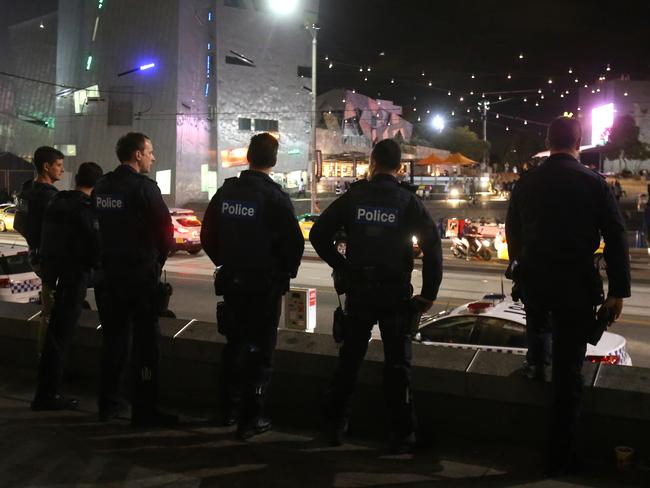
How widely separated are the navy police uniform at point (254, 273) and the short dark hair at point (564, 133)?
60.3 inches

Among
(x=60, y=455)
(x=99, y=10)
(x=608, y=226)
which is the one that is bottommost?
(x=60, y=455)

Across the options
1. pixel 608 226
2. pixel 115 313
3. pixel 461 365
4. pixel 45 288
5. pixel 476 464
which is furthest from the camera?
pixel 45 288

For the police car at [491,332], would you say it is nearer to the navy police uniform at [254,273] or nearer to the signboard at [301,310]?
the signboard at [301,310]

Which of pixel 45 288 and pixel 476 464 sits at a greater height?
pixel 45 288

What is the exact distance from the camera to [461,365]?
13.0 ft

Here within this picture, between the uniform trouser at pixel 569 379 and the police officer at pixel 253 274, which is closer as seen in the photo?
the uniform trouser at pixel 569 379

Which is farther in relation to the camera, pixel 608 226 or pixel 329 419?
pixel 329 419

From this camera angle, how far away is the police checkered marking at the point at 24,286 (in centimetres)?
1029

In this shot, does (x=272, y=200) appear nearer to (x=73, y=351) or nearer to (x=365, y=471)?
(x=365, y=471)

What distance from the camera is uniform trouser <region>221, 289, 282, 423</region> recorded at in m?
4.00

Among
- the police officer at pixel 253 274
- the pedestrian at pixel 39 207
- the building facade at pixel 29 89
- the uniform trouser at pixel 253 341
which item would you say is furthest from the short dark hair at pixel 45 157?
the building facade at pixel 29 89

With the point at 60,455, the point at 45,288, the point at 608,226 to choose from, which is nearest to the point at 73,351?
the point at 45,288

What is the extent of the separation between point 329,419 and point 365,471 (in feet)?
1.50

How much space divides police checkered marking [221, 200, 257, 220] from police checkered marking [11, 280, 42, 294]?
7.50m
